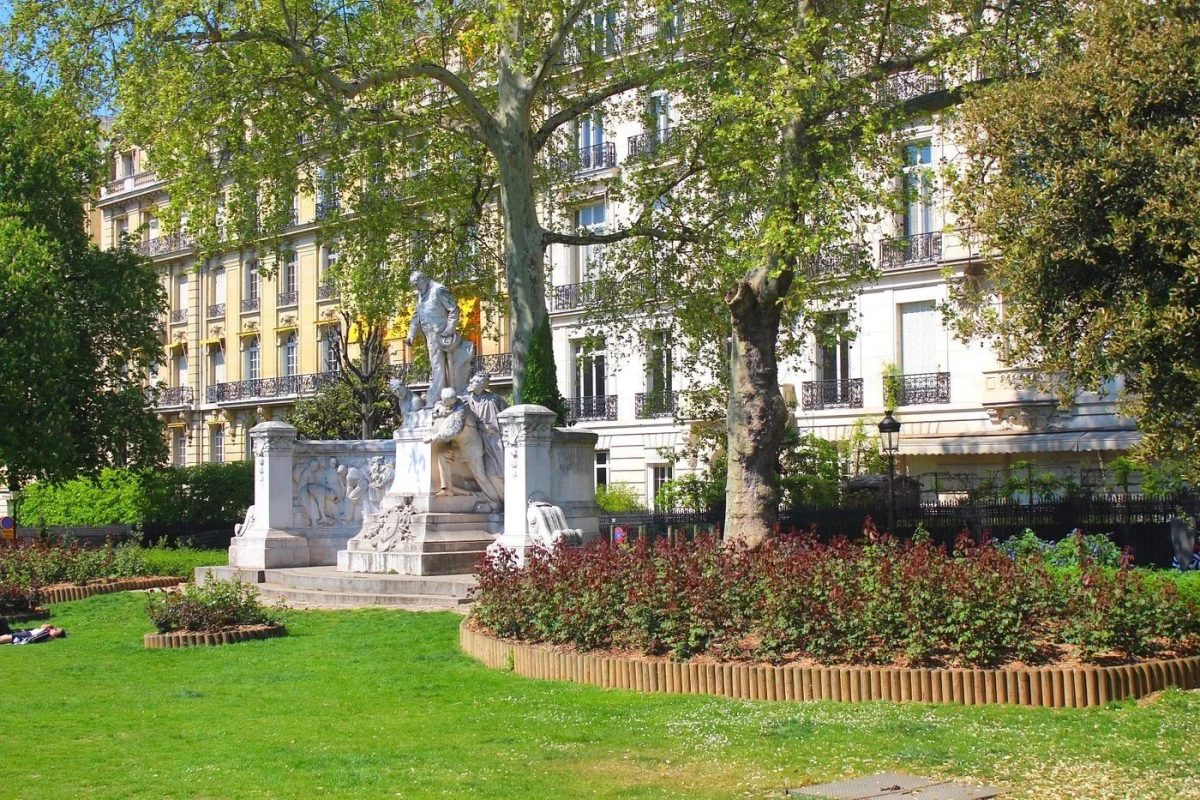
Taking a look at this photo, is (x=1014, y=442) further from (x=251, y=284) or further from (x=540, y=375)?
(x=251, y=284)

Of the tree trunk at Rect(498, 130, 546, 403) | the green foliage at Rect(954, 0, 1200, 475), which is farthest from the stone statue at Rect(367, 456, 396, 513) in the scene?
the green foliage at Rect(954, 0, 1200, 475)

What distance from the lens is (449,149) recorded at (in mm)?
26016

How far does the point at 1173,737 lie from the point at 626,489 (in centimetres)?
3274

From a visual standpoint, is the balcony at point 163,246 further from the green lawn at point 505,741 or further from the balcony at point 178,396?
the green lawn at point 505,741

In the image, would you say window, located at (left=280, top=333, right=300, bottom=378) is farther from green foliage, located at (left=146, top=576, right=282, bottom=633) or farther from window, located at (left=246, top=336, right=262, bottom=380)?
green foliage, located at (left=146, top=576, right=282, bottom=633)

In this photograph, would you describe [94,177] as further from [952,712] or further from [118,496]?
[952,712]

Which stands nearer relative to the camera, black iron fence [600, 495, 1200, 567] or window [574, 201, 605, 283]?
black iron fence [600, 495, 1200, 567]

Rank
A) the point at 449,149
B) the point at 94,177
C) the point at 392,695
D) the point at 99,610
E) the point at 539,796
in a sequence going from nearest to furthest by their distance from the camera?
the point at 539,796 < the point at 392,695 < the point at 99,610 < the point at 449,149 < the point at 94,177

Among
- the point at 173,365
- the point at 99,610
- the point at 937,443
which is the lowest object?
the point at 99,610

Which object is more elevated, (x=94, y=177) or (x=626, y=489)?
(x=94, y=177)

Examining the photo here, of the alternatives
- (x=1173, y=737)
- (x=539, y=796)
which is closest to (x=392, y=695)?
(x=539, y=796)

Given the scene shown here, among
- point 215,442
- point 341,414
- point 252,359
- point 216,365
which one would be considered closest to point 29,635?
point 341,414

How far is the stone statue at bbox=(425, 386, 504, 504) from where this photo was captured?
2017 cm

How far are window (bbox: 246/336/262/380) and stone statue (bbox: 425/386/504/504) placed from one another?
36.7 m
